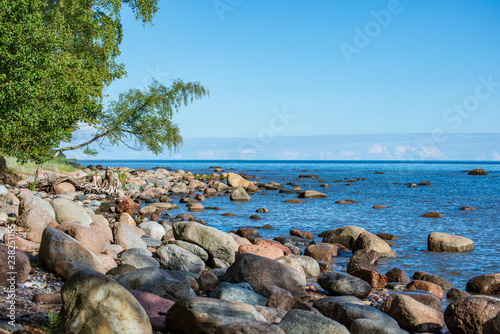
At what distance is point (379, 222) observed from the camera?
55.5ft

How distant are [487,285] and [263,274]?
436 centimetres

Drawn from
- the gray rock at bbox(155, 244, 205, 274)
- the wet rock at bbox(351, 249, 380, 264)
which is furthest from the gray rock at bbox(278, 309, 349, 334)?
the wet rock at bbox(351, 249, 380, 264)

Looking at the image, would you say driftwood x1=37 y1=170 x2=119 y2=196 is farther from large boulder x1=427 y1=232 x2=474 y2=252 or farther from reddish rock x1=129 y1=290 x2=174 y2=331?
reddish rock x1=129 y1=290 x2=174 y2=331

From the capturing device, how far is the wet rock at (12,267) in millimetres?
5328

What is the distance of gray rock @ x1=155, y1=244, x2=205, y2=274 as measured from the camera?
846 centimetres

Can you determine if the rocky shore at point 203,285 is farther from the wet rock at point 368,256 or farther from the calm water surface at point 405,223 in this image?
the calm water surface at point 405,223

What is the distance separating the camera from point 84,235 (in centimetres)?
784

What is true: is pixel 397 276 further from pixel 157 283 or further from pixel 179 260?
pixel 157 283

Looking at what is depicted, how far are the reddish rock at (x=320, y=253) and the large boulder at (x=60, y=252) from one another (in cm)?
549

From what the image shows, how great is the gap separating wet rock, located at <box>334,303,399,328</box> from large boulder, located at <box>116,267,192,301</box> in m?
2.39

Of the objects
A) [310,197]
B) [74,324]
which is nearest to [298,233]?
[74,324]

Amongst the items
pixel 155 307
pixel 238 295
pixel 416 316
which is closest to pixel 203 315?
pixel 155 307

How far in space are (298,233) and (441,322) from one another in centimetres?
717

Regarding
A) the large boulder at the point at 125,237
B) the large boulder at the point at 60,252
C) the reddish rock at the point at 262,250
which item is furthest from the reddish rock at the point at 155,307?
the reddish rock at the point at 262,250
